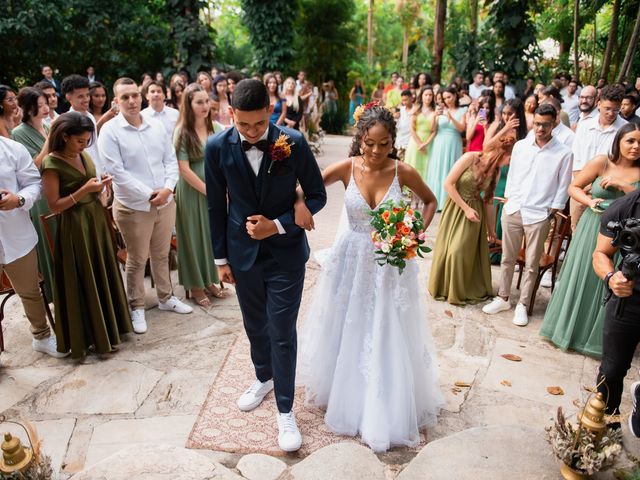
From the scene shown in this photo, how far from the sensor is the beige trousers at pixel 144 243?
4.73 metres

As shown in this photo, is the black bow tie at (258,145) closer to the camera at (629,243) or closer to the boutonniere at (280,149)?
the boutonniere at (280,149)

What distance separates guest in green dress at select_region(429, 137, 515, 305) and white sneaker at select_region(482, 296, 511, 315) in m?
0.24

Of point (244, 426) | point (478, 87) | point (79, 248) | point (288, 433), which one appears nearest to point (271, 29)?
point (478, 87)

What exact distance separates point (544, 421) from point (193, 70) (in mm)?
14372

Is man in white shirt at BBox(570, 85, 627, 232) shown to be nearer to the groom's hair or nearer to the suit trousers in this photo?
the suit trousers

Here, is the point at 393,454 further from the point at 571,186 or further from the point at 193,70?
the point at 193,70

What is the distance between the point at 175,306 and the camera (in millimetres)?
5293

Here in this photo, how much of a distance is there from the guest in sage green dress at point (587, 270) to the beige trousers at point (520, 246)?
41 cm

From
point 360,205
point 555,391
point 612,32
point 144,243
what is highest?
point 612,32

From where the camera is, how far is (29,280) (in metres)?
4.19

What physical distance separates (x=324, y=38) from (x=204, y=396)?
69.6 ft

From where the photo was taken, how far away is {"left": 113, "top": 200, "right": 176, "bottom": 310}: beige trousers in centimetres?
473

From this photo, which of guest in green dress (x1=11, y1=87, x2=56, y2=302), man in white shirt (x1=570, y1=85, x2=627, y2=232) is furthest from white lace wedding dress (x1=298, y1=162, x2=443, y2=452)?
man in white shirt (x1=570, y1=85, x2=627, y2=232)

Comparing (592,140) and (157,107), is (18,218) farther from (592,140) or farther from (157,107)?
(592,140)
